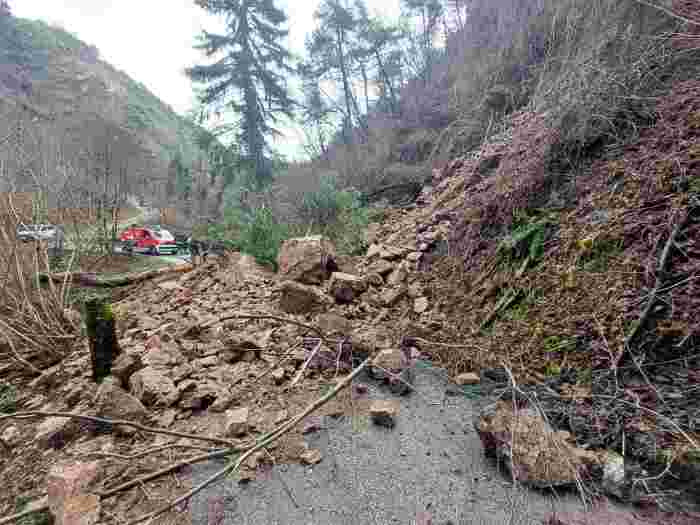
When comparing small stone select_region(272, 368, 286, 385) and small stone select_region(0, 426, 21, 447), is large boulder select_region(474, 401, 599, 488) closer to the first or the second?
→ small stone select_region(272, 368, 286, 385)

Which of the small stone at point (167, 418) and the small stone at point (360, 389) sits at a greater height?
the small stone at point (360, 389)

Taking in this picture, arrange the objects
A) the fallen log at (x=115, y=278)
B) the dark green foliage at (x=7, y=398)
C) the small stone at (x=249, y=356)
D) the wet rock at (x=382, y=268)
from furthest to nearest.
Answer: the fallen log at (x=115, y=278), the wet rock at (x=382, y=268), the dark green foliage at (x=7, y=398), the small stone at (x=249, y=356)

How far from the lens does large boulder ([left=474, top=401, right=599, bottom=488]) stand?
1.07 metres

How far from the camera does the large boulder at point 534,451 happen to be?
3.50 feet

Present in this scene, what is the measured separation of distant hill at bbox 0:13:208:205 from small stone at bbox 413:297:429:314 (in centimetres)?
946

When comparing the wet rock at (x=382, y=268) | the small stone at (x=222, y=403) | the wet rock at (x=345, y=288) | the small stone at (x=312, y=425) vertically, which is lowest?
the small stone at (x=312, y=425)

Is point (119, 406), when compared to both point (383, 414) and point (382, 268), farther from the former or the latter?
point (382, 268)

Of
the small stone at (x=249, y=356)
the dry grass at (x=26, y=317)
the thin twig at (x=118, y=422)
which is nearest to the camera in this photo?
the thin twig at (x=118, y=422)

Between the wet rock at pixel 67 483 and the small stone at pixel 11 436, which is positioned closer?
the wet rock at pixel 67 483

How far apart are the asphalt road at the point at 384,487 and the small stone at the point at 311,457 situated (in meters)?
0.02

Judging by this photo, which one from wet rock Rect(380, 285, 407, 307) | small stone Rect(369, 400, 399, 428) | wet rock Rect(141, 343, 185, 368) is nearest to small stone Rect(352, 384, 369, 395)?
small stone Rect(369, 400, 399, 428)

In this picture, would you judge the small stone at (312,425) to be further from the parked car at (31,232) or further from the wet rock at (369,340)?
the parked car at (31,232)

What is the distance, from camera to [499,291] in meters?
2.07

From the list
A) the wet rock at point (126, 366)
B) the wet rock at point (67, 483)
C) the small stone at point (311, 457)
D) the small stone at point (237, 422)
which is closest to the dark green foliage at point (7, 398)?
the wet rock at point (126, 366)
